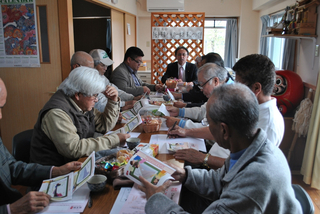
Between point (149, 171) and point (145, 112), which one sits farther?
point (145, 112)

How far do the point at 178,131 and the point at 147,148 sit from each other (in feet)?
1.54

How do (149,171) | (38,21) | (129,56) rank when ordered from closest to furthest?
1. (149,171)
2. (38,21)
3. (129,56)

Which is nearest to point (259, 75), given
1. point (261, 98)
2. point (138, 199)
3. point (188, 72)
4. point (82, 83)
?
point (261, 98)

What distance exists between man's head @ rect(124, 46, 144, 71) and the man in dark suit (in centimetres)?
110

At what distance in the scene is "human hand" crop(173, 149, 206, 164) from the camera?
1.60 meters

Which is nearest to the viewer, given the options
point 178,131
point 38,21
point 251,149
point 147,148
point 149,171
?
point 251,149

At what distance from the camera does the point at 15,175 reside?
4.63 ft

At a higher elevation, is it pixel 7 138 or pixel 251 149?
pixel 251 149

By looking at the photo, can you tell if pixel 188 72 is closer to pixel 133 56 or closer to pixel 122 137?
pixel 133 56

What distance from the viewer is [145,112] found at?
2.58 meters

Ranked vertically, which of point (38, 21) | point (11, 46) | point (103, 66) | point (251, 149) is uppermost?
point (38, 21)

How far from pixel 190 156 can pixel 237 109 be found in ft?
2.50

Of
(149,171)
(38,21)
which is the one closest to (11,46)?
(38,21)

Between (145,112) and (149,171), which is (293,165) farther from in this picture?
(149,171)
